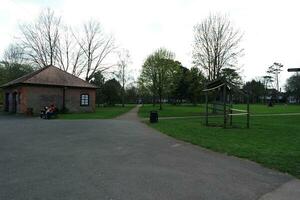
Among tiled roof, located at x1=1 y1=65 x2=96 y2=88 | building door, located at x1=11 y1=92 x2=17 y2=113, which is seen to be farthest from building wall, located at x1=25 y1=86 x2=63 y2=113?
building door, located at x1=11 y1=92 x2=17 y2=113

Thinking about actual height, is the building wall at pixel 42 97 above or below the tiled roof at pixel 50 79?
below

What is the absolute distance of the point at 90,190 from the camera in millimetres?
5035

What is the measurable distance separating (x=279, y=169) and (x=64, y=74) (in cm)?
3353

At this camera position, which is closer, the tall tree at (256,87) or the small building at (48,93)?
the small building at (48,93)

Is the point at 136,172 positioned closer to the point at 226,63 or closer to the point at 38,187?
the point at 38,187

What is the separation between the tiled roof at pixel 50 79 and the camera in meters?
31.6

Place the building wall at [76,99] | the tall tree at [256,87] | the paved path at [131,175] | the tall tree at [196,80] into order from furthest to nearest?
the tall tree at [256,87]
the tall tree at [196,80]
the building wall at [76,99]
the paved path at [131,175]

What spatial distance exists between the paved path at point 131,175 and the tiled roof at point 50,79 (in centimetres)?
2360

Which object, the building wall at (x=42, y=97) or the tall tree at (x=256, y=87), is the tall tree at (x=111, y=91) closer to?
the building wall at (x=42, y=97)

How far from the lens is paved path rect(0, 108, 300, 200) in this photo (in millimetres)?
4930

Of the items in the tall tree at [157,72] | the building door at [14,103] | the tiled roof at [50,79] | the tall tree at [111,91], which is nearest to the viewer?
the tiled roof at [50,79]

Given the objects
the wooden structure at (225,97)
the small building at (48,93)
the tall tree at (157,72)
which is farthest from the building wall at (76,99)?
the wooden structure at (225,97)

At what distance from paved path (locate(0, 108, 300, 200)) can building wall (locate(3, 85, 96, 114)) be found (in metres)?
22.7

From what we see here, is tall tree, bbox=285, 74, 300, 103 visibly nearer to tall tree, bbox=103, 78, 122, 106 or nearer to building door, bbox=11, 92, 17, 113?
tall tree, bbox=103, 78, 122, 106
